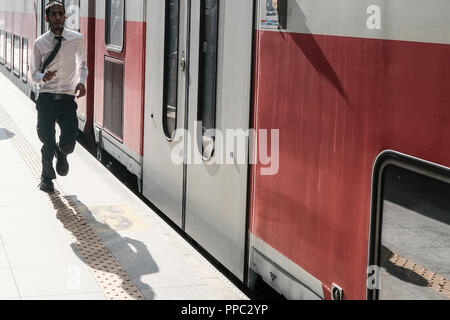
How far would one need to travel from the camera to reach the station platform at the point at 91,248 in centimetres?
429

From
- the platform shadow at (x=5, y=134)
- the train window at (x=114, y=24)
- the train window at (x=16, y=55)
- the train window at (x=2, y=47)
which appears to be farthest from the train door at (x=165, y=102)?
the train window at (x=2, y=47)

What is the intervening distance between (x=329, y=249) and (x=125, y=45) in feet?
13.5

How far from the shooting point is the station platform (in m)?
4.29

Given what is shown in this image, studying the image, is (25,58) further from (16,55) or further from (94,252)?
(94,252)

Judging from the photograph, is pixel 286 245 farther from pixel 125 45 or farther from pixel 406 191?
pixel 125 45

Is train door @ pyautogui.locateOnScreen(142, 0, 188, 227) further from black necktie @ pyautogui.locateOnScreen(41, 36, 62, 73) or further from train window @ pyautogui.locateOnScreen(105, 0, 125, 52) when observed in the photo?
train window @ pyautogui.locateOnScreen(105, 0, 125, 52)

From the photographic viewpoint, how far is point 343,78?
122 inches

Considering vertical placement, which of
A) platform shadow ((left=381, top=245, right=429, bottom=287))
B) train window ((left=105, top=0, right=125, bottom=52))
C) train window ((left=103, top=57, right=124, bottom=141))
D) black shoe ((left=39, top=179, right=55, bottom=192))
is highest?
train window ((left=105, top=0, right=125, bottom=52))

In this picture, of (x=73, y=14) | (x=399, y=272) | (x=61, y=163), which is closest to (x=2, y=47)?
(x=73, y=14)

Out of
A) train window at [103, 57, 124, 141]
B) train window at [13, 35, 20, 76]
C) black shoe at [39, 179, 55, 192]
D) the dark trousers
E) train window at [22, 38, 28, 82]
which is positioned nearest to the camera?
the dark trousers

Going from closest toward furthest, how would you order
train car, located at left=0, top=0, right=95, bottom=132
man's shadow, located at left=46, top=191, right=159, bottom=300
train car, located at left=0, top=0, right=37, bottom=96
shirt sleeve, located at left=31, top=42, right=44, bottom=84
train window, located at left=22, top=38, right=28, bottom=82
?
man's shadow, located at left=46, top=191, right=159, bottom=300 → shirt sleeve, located at left=31, top=42, right=44, bottom=84 → train car, located at left=0, top=0, right=95, bottom=132 → train car, located at left=0, top=0, right=37, bottom=96 → train window, located at left=22, top=38, right=28, bottom=82

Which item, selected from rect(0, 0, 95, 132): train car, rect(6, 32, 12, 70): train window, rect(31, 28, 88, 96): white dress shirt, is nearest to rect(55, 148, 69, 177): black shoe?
rect(31, 28, 88, 96): white dress shirt

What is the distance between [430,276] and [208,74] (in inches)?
99.2
